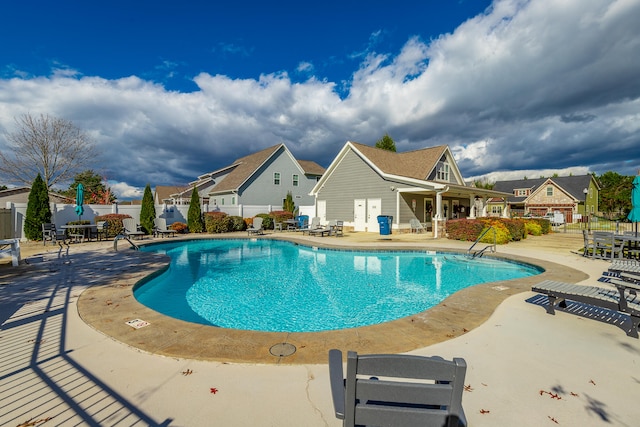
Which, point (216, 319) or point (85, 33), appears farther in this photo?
point (85, 33)

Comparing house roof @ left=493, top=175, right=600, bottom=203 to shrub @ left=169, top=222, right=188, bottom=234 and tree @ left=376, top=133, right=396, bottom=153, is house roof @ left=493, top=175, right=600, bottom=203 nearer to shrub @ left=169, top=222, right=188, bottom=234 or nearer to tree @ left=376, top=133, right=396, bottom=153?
tree @ left=376, top=133, right=396, bottom=153

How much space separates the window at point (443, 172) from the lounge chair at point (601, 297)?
1994 centimetres

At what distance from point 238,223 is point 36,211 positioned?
37.1 ft

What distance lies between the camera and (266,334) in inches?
157

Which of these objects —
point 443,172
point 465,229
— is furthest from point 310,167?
point 465,229

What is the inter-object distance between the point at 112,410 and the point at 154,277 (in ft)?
21.7

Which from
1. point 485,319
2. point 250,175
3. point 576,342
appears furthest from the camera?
point 250,175

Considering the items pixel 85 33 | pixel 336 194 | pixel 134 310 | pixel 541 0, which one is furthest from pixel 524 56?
pixel 85 33

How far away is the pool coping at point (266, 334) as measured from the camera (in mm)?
3379

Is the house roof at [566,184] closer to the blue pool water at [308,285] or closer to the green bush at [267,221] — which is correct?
the green bush at [267,221]

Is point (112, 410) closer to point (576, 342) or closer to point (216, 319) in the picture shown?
point (216, 319)

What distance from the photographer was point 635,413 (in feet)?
7.92

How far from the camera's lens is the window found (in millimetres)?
23752

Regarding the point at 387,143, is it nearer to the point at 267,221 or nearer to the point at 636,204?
the point at 267,221
